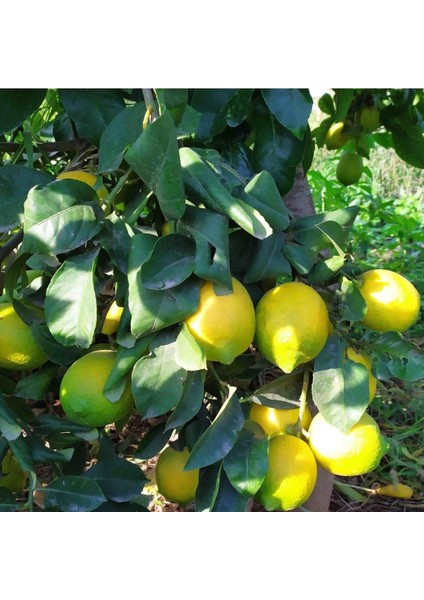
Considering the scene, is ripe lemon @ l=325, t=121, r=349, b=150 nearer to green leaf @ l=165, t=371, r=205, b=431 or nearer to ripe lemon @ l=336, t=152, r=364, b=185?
ripe lemon @ l=336, t=152, r=364, b=185

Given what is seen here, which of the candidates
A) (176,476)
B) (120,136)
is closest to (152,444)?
(176,476)

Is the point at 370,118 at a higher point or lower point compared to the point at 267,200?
lower

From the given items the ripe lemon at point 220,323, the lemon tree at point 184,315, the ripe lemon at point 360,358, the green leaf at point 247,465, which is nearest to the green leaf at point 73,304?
the lemon tree at point 184,315

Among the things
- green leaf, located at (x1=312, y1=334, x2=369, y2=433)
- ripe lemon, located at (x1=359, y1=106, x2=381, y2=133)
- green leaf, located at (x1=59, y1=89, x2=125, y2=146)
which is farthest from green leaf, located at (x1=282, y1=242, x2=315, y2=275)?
ripe lemon, located at (x1=359, y1=106, x2=381, y2=133)

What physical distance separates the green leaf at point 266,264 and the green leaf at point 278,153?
0.75 ft

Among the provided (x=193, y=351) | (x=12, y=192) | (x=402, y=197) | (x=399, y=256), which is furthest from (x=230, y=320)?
(x=402, y=197)

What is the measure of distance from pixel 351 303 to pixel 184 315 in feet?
0.69

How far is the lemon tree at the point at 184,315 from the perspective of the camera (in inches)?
25.9

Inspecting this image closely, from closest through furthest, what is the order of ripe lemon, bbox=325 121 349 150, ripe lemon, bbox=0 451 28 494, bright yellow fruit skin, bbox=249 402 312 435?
bright yellow fruit skin, bbox=249 402 312 435
ripe lemon, bbox=0 451 28 494
ripe lemon, bbox=325 121 349 150

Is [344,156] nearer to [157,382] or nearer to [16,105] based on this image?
[16,105]

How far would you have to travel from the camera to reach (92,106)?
2.85 feet

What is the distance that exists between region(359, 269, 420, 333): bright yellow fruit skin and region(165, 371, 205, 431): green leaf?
9.5 inches

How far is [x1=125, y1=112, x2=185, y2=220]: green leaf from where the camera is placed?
0.58m
